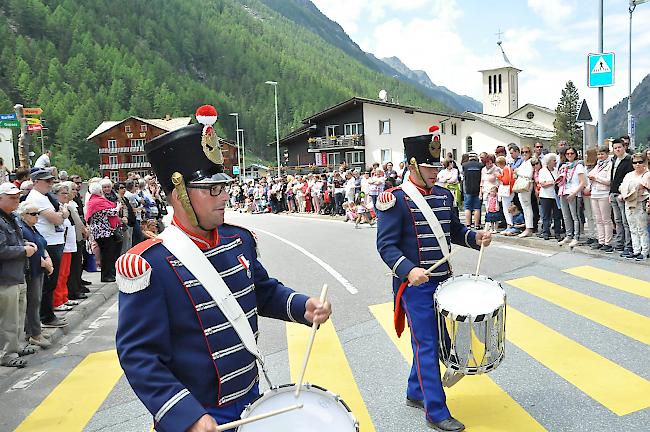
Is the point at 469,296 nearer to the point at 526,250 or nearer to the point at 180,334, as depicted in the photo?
the point at 180,334

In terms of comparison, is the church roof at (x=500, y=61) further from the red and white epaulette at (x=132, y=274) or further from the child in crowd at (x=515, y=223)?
the red and white epaulette at (x=132, y=274)

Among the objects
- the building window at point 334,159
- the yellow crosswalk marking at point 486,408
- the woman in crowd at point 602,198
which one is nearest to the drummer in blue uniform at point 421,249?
the yellow crosswalk marking at point 486,408

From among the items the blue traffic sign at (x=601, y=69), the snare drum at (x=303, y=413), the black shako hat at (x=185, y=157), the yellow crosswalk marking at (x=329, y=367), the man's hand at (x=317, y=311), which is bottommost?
the yellow crosswalk marking at (x=329, y=367)

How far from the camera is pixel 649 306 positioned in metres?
7.29

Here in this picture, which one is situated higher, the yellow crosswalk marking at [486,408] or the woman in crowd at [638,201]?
the woman in crowd at [638,201]

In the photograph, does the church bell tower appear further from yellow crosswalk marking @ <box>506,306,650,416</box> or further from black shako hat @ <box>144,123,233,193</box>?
black shako hat @ <box>144,123,233,193</box>

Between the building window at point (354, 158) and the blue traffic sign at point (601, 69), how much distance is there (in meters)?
42.5

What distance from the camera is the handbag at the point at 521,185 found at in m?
12.7

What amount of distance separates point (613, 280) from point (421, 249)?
562 centimetres

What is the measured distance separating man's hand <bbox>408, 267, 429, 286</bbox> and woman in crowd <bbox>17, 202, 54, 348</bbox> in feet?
16.3

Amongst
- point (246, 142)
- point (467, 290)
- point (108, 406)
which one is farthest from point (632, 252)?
point (246, 142)

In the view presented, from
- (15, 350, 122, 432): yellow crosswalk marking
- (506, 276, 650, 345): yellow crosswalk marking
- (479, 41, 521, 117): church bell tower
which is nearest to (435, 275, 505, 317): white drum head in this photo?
(506, 276, 650, 345): yellow crosswalk marking

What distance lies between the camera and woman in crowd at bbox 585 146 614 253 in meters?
10.6

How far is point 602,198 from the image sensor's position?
34.9 feet
